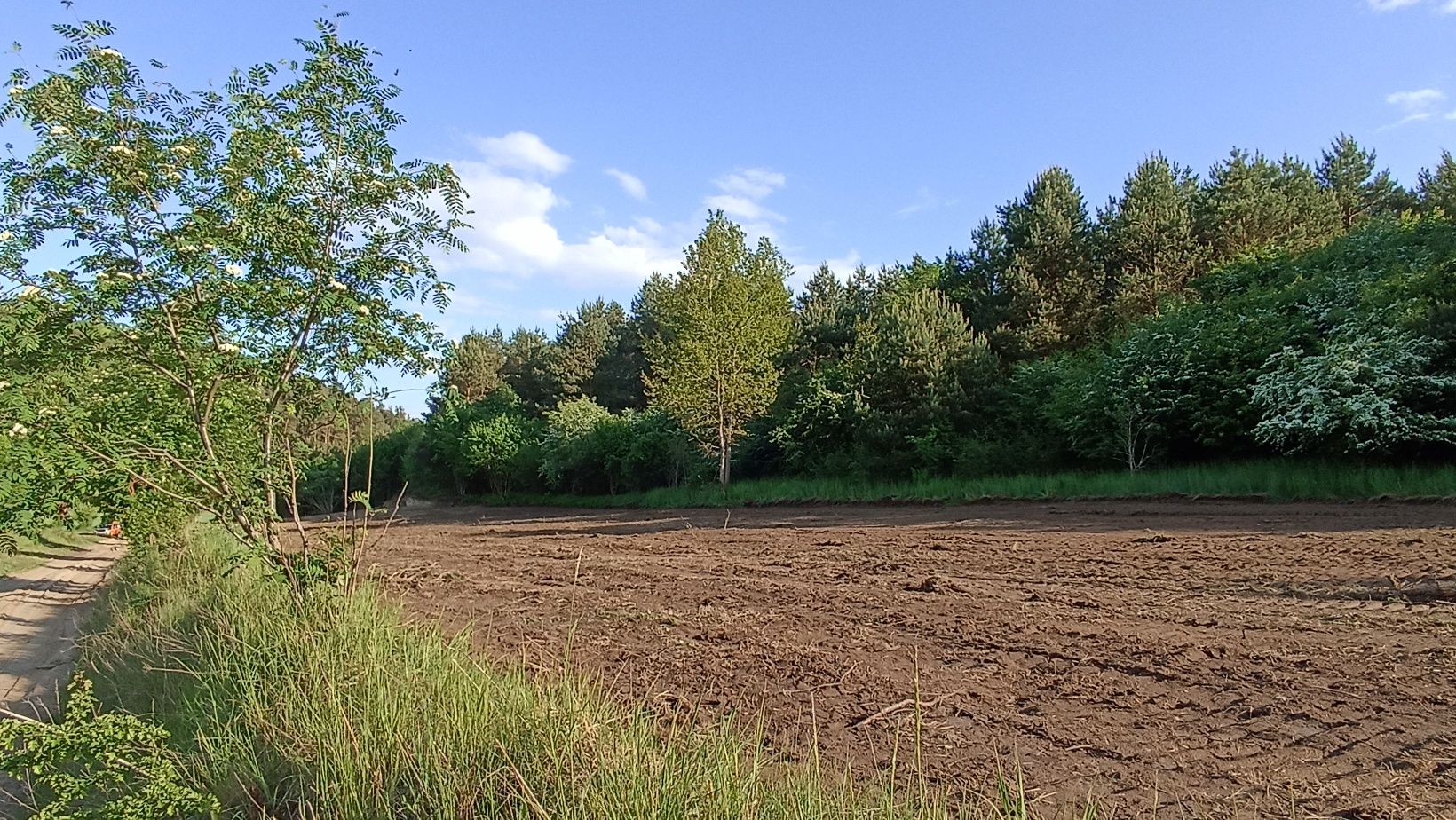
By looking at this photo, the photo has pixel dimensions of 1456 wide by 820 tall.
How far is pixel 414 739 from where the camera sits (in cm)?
312

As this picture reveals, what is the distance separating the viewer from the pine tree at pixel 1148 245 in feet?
86.0

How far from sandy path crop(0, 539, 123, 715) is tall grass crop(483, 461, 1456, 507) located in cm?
1628

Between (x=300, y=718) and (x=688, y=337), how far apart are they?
77.3 feet

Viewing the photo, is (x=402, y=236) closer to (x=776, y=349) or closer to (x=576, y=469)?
(x=776, y=349)

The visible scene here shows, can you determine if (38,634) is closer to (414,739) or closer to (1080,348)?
(414,739)

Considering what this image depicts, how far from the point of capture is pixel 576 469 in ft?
126

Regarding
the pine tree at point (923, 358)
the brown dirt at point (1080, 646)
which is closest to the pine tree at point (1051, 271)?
the pine tree at point (923, 358)

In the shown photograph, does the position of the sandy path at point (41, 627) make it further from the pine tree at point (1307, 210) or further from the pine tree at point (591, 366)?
the pine tree at point (591, 366)

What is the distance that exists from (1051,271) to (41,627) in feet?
93.1

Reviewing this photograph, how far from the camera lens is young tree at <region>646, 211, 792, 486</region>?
26672 millimetres

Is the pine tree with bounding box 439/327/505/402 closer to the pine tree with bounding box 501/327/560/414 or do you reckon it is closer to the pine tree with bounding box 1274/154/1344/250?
the pine tree with bounding box 501/327/560/414

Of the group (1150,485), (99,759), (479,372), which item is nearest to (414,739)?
(99,759)

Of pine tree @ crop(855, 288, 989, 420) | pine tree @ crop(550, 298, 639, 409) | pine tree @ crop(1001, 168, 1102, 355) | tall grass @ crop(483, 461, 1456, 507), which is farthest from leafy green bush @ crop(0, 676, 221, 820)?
pine tree @ crop(550, 298, 639, 409)

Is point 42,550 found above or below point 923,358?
below
